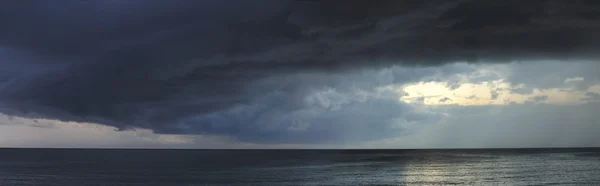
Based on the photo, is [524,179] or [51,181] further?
[51,181]

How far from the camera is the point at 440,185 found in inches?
3531

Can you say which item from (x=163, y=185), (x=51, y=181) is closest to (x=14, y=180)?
(x=51, y=181)

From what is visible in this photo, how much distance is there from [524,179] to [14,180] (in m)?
108

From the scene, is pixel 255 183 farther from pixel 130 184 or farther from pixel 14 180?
pixel 14 180

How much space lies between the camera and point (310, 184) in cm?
9206

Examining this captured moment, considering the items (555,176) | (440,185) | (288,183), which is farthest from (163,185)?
(555,176)

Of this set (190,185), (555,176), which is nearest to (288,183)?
(190,185)

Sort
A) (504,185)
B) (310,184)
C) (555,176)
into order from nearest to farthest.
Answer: (504,185) → (310,184) → (555,176)

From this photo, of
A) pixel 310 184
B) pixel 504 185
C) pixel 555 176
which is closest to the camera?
pixel 504 185

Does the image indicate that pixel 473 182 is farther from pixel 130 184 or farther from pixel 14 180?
pixel 14 180

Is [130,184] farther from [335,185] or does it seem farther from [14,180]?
[335,185]

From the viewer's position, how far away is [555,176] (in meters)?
102

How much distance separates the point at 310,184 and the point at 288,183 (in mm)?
4895

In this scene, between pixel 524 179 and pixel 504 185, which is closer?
pixel 504 185
